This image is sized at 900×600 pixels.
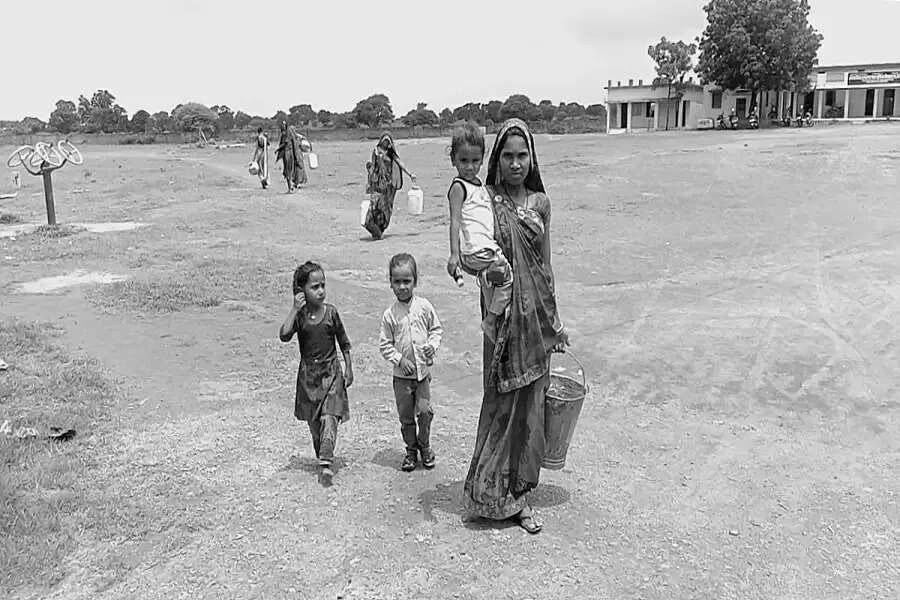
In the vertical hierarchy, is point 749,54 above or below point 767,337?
above

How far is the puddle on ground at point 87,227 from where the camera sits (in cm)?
1423

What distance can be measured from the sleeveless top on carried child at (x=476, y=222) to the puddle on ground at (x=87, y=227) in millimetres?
12266

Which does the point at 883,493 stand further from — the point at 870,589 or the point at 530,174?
the point at 530,174

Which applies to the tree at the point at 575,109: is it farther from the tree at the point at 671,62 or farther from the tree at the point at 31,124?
the tree at the point at 31,124

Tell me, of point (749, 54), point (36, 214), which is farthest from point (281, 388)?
point (749, 54)

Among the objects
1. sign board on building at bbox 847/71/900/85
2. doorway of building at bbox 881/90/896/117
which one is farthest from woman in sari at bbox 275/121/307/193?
doorway of building at bbox 881/90/896/117

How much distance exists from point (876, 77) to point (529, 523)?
167 ft

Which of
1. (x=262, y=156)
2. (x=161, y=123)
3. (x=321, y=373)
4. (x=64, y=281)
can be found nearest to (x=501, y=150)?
(x=321, y=373)

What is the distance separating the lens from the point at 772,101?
50.3 meters

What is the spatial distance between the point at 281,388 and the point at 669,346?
11.0ft

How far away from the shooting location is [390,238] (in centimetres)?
1325

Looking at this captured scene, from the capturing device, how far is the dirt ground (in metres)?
3.61

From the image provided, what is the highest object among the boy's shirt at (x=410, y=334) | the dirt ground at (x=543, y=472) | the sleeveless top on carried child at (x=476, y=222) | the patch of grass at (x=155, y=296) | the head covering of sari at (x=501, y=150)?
the head covering of sari at (x=501, y=150)

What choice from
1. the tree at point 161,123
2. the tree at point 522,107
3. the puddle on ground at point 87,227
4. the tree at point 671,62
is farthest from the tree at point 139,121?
the puddle on ground at point 87,227
